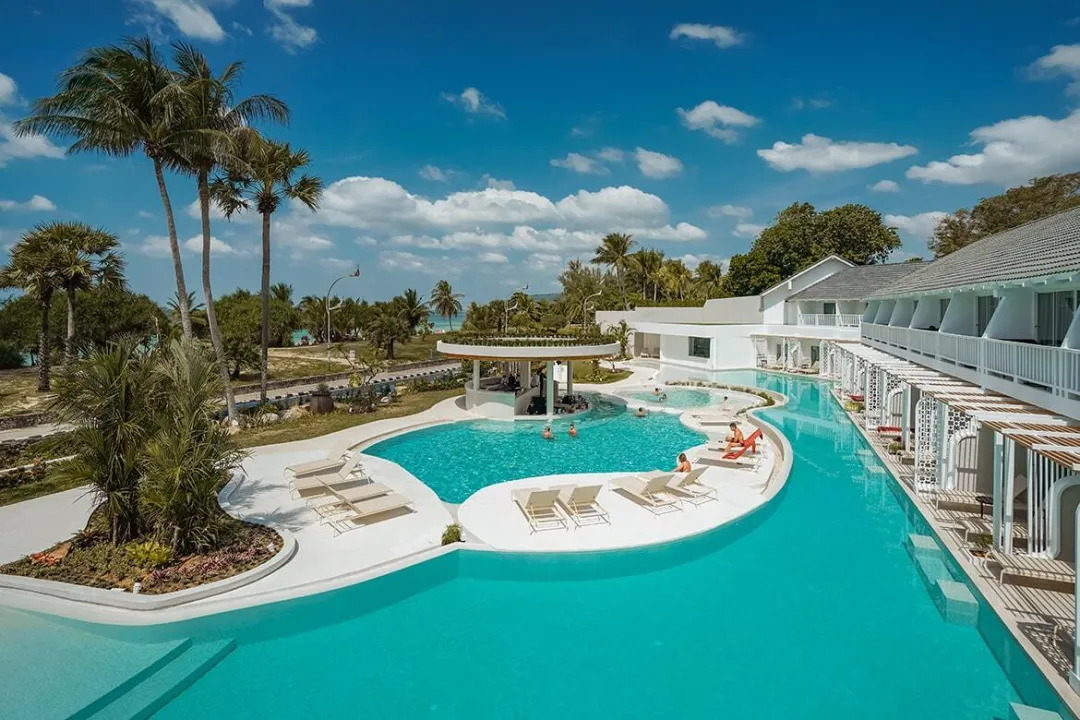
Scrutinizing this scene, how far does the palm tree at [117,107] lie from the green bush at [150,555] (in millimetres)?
9994

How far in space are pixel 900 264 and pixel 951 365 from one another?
95.8ft

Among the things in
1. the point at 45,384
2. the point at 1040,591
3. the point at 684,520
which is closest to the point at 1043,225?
the point at 1040,591

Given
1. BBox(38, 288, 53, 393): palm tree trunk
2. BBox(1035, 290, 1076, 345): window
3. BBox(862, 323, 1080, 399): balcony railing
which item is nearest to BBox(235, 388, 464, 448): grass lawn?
BBox(38, 288, 53, 393): palm tree trunk

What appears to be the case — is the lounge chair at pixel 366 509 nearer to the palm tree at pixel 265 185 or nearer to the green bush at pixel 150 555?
the green bush at pixel 150 555

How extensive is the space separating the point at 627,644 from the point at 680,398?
2281cm

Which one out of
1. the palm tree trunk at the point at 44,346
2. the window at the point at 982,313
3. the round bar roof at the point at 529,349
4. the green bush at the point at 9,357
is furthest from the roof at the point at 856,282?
the green bush at the point at 9,357

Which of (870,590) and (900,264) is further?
(900,264)

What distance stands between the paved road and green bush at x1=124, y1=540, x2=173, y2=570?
2.71m

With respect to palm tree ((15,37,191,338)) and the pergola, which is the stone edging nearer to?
palm tree ((15,37,191,338))

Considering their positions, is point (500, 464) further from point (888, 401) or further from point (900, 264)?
point (900, 264)

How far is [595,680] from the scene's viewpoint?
23.9 feet

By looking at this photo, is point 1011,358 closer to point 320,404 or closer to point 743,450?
point 743,450

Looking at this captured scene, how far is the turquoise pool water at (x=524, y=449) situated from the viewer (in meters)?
16.6

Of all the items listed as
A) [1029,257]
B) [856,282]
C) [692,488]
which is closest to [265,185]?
[692,488]
